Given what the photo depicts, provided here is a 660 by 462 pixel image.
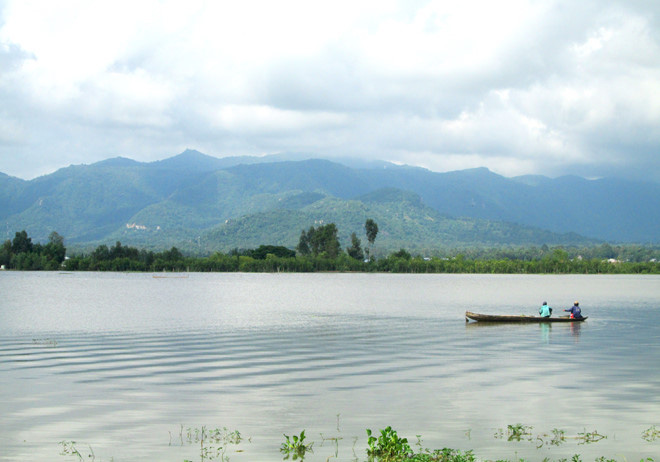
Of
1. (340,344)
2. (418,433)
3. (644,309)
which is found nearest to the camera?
(418,433)

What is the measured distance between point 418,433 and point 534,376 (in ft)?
41.6

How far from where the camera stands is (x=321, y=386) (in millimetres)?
28688

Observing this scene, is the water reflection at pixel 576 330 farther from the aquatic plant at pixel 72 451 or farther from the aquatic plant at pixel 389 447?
the aquatic plant at pixel 72 451

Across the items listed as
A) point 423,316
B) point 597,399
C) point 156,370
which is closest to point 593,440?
point 597,399

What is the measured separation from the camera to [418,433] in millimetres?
20969

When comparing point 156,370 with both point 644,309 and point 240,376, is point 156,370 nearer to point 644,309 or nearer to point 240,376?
point 240,376

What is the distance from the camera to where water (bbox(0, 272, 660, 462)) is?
20.0m

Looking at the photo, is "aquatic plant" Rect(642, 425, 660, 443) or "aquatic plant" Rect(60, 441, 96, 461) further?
"aquatic plant" Rect(642, 425, 660, 443)

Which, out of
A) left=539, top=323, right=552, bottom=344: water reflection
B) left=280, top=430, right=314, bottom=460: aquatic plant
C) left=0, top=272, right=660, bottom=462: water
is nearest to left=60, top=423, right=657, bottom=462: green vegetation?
left=280, top=430, right=314, bottom=460: aquatic plant

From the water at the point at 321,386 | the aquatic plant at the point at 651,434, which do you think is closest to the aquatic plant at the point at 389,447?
the water at the point at 321,386

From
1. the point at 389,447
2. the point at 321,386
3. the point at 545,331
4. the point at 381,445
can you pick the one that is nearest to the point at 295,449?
the point at 381,445

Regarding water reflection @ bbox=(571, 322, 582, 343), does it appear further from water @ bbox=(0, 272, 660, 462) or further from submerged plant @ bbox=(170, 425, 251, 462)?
submerged plant @ bbox=(170, 425, 251, 462)

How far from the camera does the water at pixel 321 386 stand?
65.6 ft

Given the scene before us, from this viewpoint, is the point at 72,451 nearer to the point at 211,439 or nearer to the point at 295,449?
the point at 211,439
